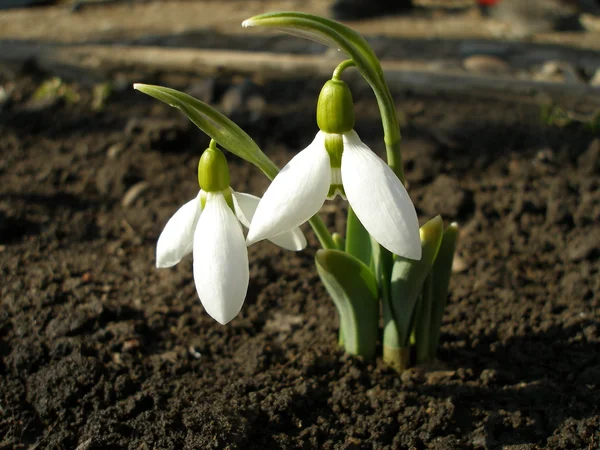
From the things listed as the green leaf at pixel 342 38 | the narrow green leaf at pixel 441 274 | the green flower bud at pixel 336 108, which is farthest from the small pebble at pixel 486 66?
the green flower bud at pixel 336 108

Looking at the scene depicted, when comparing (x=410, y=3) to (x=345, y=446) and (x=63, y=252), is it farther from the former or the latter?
(x=345, y=446)

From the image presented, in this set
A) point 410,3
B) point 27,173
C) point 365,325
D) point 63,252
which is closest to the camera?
point 365,325

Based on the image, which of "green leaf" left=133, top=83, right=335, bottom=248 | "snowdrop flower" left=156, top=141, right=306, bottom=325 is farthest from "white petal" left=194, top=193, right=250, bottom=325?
"green leaf" left=133, top=83, right=335, bottom=248

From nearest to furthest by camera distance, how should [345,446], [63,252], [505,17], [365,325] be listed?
1. [345,446]
2. [365,325]
3. [63,252]
4. [505,17]

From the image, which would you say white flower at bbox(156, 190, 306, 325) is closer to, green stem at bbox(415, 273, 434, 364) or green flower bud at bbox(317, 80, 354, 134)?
green flower bud at bbox(317, 80, 354, 134)

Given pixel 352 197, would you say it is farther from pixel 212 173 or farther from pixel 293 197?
pixel 212 173

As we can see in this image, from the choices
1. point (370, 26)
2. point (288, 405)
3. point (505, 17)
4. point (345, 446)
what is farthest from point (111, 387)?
point (505, 17)

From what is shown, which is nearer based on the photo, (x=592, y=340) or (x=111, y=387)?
(x=111, y=387)
